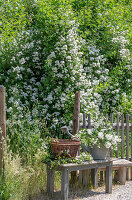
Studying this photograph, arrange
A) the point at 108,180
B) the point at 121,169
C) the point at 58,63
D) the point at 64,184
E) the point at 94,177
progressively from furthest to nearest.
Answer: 1. the point at 58,63
2. the point at 121,169
3. the point at 94,177
4. the point at 108,180
5. the point at 64,184

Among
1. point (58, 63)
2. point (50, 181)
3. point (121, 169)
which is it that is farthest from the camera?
point (58, 63)

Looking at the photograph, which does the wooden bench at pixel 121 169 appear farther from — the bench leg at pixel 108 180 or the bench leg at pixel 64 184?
the bench leg at pixel 64 184

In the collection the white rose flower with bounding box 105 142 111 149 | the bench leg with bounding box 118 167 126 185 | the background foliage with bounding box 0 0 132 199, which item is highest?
the background foliage with bounding box 0 0 132 199

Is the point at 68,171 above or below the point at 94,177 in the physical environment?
above

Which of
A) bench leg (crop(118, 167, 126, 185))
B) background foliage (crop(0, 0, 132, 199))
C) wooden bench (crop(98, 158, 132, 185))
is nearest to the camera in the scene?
wooden bench (crop(98, 158, 132, 185))

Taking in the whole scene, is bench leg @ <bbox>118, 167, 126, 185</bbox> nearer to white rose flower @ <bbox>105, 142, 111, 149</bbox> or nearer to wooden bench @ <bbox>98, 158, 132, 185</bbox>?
wooden bench @ <bbox>98, 158, 132, 185</bbox>

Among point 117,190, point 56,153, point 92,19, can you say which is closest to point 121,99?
point 92,19

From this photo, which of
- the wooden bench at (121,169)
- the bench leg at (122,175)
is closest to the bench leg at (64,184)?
the wooden bench at (121,169)

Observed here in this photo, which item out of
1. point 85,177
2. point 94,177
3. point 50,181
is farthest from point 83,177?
point 50,181

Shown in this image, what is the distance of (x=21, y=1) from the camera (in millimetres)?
8031

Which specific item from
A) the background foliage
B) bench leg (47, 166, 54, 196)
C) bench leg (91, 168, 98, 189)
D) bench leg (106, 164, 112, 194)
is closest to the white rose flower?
bench leg (106, 164, 112, 194)

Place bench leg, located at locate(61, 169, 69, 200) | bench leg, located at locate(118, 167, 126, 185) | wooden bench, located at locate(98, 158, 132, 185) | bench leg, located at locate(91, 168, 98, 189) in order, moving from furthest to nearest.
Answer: bench leg, located at locate(118, 167, 126, 185) < wooden bench, located at locate(98, 158, 132, 185) < bench leg, located at locate(91, 168, 98, 189) < bench leg, located at locate(61, 169, 69, 200)

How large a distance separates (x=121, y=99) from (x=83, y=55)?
1373 mm

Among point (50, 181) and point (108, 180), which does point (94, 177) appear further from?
point (50, 181)
